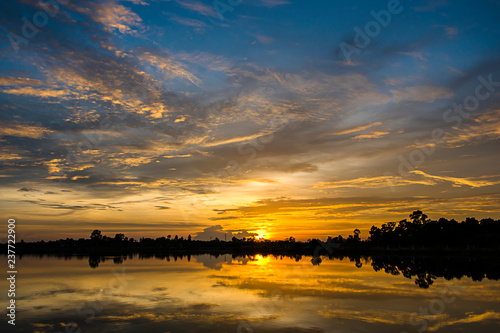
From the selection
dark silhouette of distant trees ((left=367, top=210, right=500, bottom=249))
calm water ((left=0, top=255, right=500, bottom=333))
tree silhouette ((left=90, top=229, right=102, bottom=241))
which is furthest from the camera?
tree silhouette ((left=90, top=229, right=102, bottom=241))

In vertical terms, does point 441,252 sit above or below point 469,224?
below

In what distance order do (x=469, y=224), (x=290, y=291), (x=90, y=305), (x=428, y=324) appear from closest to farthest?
1. (x=428, y=324)
2. (x=90, y=305)
3. (x=290, y=291)
4. (x=469, y=224)

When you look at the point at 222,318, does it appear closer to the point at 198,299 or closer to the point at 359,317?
the point at 198,299

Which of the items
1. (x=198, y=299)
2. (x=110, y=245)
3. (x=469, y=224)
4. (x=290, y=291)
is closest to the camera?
(x=198, y=299)

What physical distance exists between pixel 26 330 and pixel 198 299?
10234 millimetres

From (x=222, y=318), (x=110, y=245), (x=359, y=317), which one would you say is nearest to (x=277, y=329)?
(x=222, y=318)

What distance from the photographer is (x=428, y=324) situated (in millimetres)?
17266

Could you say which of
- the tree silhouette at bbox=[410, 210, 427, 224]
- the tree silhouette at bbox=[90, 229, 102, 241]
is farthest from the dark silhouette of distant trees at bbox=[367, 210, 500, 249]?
the tree silhouette at bbox=[90, 229, 102, 241]

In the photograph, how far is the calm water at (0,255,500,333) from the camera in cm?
1688

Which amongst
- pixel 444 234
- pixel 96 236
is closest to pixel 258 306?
pixel 444 234

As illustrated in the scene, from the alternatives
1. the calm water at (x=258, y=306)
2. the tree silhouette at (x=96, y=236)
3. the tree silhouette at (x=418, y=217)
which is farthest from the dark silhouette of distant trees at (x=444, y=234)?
the tree silhouette at (x=96, y=236)

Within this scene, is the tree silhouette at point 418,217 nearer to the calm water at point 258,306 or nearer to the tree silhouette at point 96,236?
the calm water at point 258,306

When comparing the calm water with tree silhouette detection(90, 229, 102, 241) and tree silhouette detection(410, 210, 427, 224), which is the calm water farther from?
tree silhouette detection(90, 229, 102, 241)

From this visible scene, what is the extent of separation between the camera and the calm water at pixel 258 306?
55.4ft
